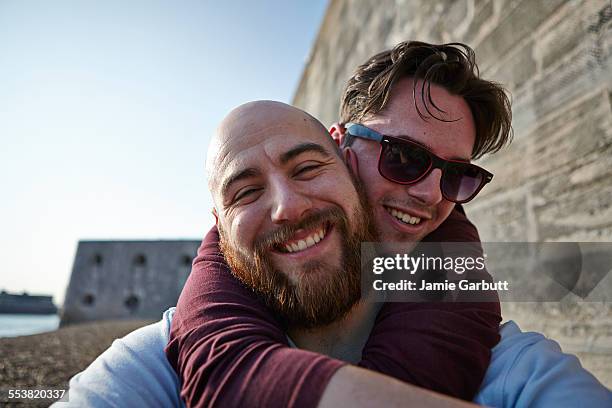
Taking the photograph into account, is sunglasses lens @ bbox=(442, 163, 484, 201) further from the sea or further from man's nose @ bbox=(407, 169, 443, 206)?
the sea

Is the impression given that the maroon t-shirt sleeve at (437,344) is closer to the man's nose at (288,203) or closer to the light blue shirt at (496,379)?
the light blue shirt at (496,379)

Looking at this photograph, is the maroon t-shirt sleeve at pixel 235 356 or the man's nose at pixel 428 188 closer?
the maroon t-shirt sleeve at pixel 235 356

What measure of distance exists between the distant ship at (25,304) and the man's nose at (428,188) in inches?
1792

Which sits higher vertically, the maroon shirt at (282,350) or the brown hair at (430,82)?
the brown hair at (430,82)

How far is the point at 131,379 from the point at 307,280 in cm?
61

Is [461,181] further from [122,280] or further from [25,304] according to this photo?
[25,304]

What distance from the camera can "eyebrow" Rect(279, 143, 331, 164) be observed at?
1450mm

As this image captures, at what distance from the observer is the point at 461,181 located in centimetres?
176

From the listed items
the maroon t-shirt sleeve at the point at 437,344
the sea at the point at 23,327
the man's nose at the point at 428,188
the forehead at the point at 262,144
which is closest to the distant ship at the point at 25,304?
the sea at the point at 23,327

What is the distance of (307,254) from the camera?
1.36 meters

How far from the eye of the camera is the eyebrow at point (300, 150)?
1.45 metres

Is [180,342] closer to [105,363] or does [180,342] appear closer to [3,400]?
[105,363]

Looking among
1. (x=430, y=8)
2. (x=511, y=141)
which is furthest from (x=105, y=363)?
(x=430, y=8)

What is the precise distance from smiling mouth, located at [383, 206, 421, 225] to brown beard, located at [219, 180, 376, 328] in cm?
34
